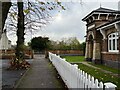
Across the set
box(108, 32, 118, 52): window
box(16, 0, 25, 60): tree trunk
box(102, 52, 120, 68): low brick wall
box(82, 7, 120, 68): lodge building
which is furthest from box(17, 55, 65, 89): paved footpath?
box(108, 32, 118, 52): window

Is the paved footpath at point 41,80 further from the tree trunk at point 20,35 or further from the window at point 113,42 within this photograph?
the window at point 113,42

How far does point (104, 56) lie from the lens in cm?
2328

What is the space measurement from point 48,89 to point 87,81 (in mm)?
3690

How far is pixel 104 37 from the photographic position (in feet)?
74.5

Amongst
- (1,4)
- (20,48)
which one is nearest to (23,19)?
(20,48)

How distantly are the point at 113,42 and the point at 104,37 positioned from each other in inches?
73.2

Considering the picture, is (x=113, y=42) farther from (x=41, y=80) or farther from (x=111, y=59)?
(x=41, y=80)

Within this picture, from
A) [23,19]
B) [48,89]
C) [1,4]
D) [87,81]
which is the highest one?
[23,19]

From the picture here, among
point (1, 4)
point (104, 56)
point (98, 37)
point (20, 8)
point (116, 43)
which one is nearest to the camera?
point (1, 4)

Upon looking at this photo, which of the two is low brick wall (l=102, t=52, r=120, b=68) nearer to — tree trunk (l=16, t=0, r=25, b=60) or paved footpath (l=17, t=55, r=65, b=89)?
paved footpath (l=17, t=55, r=65, b=89)

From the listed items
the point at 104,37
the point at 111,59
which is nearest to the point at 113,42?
the point at 111,59

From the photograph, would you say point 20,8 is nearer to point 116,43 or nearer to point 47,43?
point 116,43

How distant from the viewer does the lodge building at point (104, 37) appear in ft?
65.0

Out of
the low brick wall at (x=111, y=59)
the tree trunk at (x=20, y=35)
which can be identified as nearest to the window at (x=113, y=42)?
the low brick wall at (x=111, y=59)
